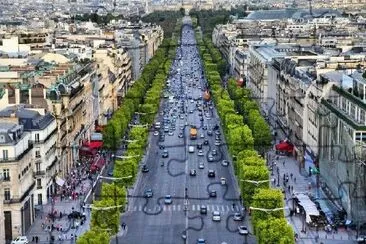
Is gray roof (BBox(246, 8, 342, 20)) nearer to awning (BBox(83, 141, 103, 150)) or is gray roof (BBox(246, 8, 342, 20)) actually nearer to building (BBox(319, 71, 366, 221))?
awning (BBox(83, 141, 103, 150))

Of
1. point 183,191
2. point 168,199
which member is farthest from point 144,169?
point 168,199

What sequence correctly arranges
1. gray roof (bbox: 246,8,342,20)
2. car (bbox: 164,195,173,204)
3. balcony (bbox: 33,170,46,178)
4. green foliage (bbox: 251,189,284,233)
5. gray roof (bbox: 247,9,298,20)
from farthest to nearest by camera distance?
gray roof (bbox: 247,9,298,20)
gray roof (bbox: 246,8,342,20)
car (bbox: 164,195,173,204)
balcony (bbox: 33,170,46,178)
green foliage (bbox: 251,189,284,233)

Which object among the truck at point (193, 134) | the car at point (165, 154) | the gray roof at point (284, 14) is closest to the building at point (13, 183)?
the car at point (165, 154)

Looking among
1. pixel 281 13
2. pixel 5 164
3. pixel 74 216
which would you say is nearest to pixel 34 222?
pixel 74 216

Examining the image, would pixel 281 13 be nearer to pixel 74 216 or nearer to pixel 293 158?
pixel 293 158

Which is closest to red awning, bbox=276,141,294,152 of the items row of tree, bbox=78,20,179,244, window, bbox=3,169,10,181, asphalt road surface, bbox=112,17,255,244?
asphalt road surface, bbox=112,17,255,244

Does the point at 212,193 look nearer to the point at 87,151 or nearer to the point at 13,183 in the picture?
the point at 87,151
